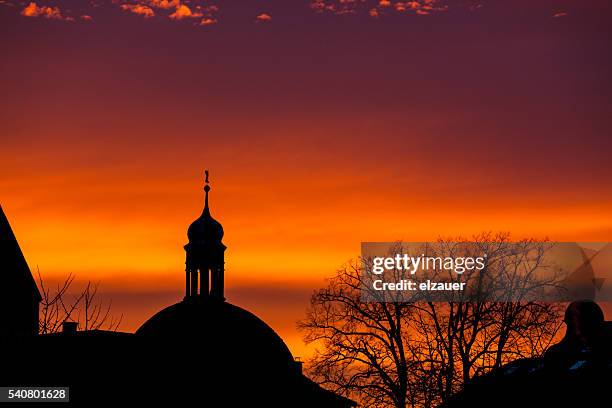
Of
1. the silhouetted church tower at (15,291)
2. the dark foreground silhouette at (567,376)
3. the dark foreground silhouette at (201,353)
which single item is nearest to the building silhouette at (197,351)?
the dark foreground silhouette at (201,353)

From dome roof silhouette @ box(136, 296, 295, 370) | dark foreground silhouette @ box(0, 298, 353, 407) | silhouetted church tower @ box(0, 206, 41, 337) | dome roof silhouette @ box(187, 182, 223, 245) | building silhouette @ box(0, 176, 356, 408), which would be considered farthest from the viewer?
silhouetted church tower @ box(0, 206, 41, 337)

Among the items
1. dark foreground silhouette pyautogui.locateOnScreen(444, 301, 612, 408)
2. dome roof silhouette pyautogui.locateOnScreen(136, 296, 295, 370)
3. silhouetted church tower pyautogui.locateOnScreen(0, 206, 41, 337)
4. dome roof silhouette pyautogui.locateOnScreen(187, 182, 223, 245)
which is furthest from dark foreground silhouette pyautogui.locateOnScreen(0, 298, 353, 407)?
dark foreground silhouette pyautogui.locateOnScreen(444, 301, 612, 408)

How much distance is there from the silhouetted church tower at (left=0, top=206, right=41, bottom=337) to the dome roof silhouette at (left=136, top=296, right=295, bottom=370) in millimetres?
9715

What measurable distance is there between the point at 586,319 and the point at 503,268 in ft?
92.9

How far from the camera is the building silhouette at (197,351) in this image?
44.2 m

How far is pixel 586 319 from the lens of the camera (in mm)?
17406

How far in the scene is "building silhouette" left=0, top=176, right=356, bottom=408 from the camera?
145ft

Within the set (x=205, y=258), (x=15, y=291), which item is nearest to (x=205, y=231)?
(x=205, y=258)

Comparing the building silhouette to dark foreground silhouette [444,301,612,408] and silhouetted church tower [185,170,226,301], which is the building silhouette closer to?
silhouetted church tower [185,170,226,301]

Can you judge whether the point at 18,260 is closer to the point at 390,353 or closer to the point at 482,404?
the point at 390,353

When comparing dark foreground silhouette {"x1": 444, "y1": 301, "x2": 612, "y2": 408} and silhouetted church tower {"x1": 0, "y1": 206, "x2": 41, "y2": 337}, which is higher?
silhouetted church tower {"x1": 0, "y1": 206, "x2": 41, "y2": 337}

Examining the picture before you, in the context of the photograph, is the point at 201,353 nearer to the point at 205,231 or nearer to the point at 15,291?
the point at 205,231

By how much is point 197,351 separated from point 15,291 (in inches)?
490

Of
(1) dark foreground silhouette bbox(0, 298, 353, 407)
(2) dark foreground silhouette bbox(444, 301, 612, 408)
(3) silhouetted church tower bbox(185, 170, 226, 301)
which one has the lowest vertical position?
(2) dark foreground silhouette bbox(444, 301, 612, 408)
